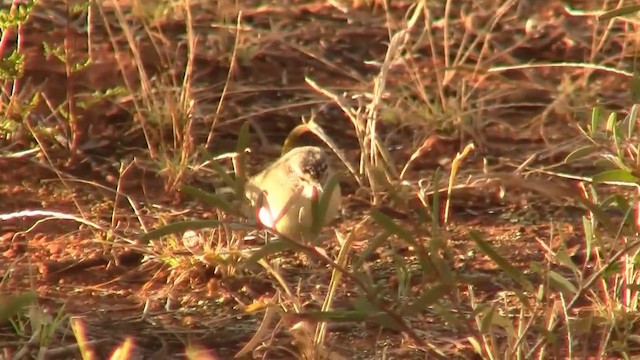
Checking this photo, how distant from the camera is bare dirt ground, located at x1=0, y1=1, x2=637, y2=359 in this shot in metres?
4.72

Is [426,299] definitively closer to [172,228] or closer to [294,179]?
[172,228]

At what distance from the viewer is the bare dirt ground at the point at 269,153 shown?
186 inches

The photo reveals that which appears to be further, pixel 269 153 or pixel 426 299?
pixel 269 153

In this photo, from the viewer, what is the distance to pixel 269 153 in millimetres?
6723

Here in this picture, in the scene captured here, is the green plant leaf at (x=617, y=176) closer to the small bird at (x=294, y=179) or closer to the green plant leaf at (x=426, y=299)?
the green plant leaf at (x=426, y=299)

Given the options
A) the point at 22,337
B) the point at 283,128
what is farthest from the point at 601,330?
the point at 283,128

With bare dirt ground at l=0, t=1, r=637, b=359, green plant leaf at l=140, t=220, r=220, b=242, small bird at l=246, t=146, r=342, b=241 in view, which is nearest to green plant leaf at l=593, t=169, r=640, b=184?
bare dirt ground at l=0, t=1, r=637, b=359

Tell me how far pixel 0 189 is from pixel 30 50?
1546 millimetres

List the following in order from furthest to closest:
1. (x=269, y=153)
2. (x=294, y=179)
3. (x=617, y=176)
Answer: (x=269, y=153) < (x=294, y=179) < (x=617, y=176)

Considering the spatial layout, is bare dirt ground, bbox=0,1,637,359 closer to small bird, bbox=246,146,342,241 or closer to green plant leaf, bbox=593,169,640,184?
small bird, bbox=246,146,342,241

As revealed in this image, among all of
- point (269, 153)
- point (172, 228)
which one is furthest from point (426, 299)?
point (269, 153)

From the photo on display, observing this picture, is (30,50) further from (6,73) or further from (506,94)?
(506,94)

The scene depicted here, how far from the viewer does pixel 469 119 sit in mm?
6758

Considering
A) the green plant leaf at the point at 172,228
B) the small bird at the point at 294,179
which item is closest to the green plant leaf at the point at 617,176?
the green plant leaf at the point at 172,228
